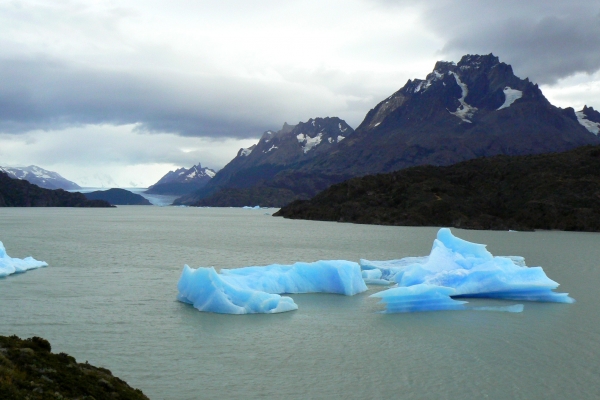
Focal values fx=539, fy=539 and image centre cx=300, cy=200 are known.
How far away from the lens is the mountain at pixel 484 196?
85062mm

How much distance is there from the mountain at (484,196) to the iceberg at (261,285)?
67.2m

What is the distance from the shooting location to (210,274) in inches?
770

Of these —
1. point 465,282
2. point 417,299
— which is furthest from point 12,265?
point 465,282

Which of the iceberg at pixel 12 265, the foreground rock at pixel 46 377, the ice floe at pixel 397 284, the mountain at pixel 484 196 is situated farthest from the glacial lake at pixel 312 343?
the mountain at pixel 484 196

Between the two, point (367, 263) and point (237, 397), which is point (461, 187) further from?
point (237, 397)

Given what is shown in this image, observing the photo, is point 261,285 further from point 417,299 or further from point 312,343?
point 312,343

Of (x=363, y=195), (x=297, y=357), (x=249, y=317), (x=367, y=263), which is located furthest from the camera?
(x=363, y=195)

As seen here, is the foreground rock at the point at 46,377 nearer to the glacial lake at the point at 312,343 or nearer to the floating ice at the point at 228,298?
the glacial lake at the point at 312,343

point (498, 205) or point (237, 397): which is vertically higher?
point (498, 205)

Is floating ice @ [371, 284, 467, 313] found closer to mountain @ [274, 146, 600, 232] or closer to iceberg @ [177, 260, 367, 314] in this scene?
iceberg @ [177, 260, 367, 314]

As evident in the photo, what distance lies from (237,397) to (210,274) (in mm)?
8632

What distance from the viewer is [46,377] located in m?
8.59

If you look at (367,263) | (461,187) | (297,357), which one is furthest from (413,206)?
(297,357)

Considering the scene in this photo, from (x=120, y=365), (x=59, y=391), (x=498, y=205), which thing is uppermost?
(x=498, y=205)
